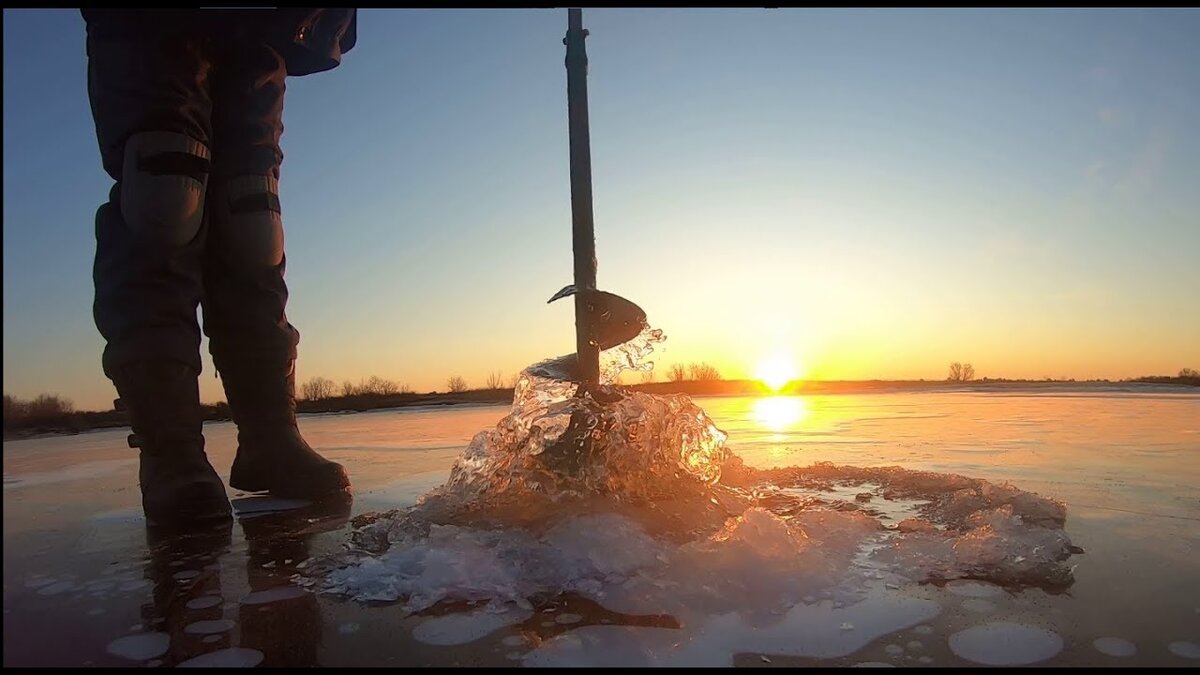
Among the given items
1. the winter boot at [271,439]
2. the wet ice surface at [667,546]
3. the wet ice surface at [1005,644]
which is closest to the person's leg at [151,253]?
the winter boot at [271,439]

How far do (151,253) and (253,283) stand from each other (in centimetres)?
41

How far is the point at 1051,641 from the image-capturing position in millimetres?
1129

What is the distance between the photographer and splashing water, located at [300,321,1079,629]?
1443 mm

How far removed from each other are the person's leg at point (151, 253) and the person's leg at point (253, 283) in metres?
0.24

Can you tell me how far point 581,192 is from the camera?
2.50 m

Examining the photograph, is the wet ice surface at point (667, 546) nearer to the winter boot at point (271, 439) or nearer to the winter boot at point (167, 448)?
the winter boot at point (167, 448)

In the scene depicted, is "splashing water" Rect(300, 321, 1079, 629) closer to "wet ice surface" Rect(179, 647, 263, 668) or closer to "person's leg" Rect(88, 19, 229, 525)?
"wet ice surface" Rect(179, 647, 263, 668)

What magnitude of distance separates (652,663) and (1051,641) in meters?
0.66

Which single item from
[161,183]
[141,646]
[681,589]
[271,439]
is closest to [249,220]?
[161,183]

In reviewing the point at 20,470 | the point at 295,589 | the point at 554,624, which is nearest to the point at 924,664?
the point at 554,624

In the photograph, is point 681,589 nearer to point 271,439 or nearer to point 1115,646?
point 1115,646

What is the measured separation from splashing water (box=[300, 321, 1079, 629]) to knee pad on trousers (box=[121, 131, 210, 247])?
117 centimetres

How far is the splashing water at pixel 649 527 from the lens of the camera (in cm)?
144

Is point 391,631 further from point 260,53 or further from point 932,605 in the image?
point 260,53
